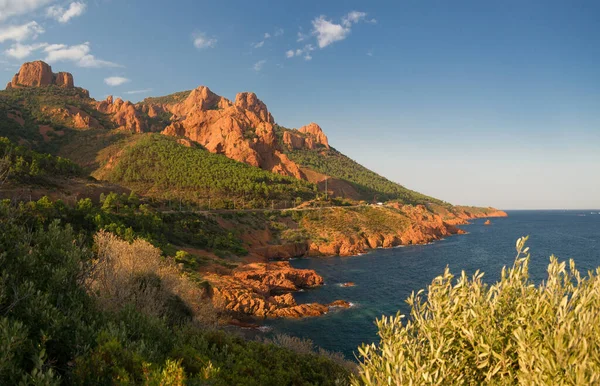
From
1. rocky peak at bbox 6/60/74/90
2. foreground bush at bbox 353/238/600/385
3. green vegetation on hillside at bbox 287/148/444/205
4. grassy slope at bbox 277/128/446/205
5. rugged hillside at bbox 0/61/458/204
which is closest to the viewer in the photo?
foreground bush at bbox 353/238/600/385

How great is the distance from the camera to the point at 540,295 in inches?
321

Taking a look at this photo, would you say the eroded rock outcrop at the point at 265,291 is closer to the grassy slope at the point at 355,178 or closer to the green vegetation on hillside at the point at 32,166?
the green vegetation on hillside at the point at 32,166

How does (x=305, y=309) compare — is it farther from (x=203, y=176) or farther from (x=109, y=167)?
(x=109, y=167)

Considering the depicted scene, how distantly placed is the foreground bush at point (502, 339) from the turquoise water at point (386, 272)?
1864 cm

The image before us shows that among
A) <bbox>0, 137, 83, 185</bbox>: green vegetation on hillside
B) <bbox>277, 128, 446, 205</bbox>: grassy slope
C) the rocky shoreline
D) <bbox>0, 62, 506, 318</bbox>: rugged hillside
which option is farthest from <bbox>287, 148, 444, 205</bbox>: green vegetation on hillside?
<bbox>0, 137, 83, 185</bbox>: green vegetation on hillside

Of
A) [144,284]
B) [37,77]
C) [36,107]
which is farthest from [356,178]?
[144,284]

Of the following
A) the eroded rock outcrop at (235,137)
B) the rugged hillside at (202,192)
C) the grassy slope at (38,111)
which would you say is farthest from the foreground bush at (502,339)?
the eroded rock outcrop at (235,137)

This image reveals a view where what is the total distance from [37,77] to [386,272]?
7302 inches

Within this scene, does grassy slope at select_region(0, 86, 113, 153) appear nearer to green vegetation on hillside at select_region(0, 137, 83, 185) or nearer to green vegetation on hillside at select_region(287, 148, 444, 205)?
green vegetation on hillside at select_region(0, 137, 83, 185)

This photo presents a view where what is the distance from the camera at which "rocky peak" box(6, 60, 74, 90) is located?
15412 cm

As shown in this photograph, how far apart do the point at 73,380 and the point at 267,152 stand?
137910mm

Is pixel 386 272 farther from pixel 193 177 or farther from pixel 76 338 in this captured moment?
pixel 193 177

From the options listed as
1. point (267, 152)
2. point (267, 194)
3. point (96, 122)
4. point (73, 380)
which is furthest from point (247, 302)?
point (96, 122)

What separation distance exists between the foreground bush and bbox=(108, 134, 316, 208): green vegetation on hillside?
85.3 m
